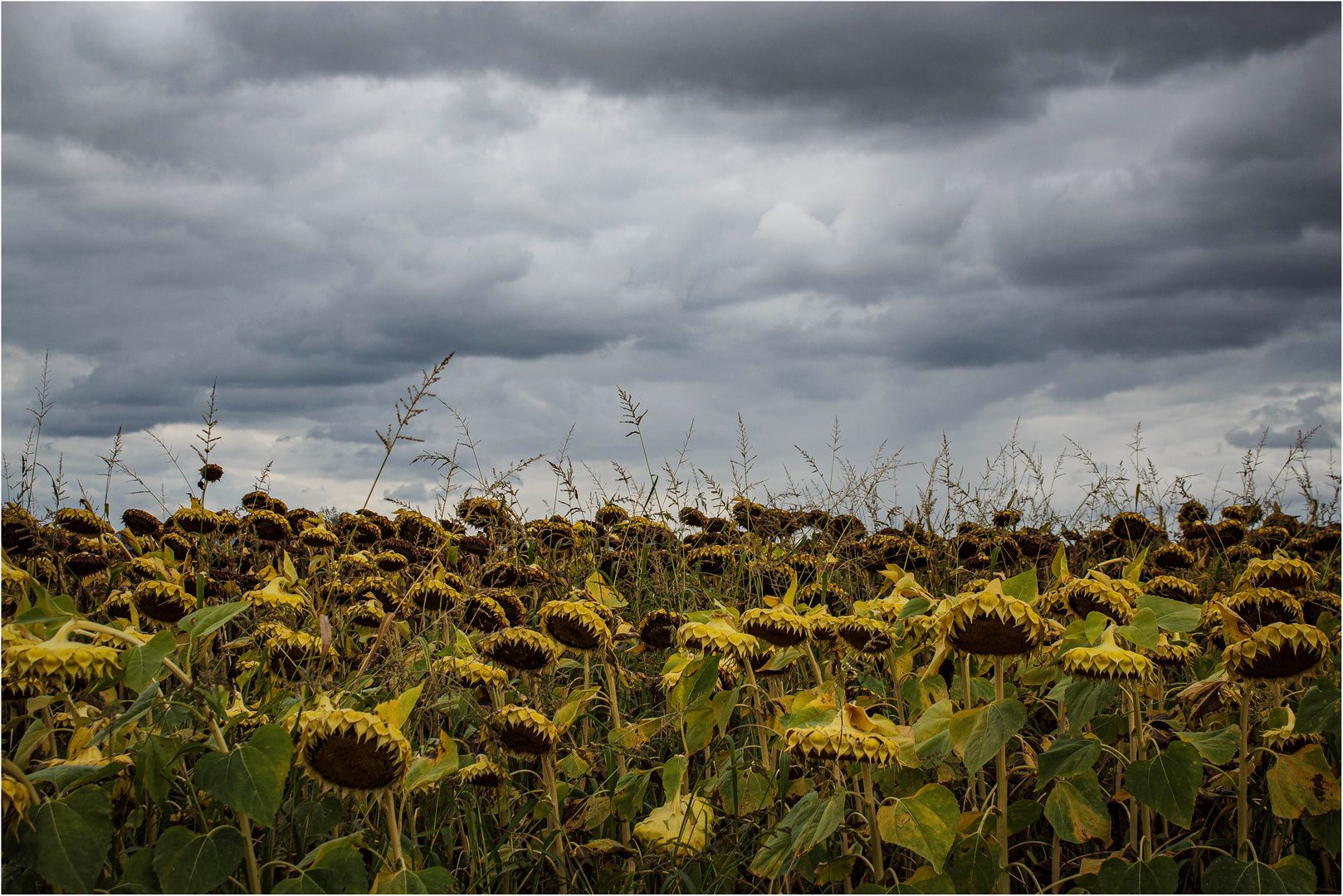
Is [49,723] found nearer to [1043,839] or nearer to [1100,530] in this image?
[1043,839]

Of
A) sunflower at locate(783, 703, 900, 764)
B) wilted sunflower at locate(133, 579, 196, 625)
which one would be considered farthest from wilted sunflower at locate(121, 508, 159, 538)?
sunflower at locate(783, 703, 900, 764)

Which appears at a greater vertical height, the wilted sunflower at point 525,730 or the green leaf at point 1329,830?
the wilted sunflower at point 525,730

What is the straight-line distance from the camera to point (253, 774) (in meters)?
1.51

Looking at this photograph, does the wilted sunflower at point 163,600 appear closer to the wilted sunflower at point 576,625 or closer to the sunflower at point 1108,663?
the wilted sunflower at point 576,625

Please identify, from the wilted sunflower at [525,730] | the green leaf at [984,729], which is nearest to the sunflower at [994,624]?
the green leaf at [984,729]

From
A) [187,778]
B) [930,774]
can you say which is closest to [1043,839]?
[930,774]

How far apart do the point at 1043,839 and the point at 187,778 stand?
88.8 inches

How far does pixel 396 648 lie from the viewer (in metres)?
2.49

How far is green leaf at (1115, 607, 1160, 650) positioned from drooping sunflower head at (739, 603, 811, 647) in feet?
2.18

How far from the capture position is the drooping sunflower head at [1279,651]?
177cm

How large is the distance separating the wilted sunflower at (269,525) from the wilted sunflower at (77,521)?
28.0 inches

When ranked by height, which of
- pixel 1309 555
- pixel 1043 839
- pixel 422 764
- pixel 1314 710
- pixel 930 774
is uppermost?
pixel 1309 555

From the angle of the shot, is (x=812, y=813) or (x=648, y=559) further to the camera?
(x=648, y=559)

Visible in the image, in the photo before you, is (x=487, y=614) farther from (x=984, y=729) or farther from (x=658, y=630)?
(x=984, y=729)
